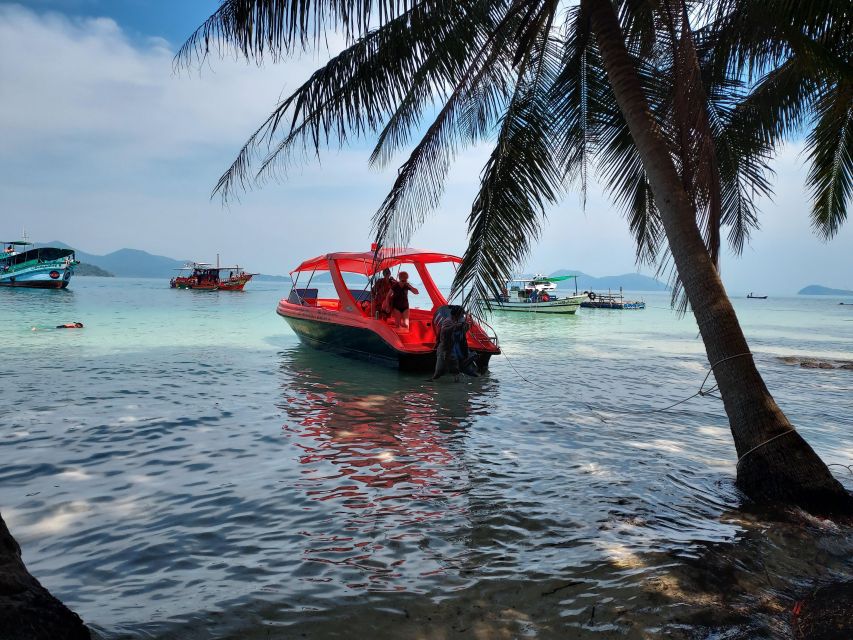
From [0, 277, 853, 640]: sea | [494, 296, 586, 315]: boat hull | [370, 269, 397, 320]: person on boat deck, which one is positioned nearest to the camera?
[0, 277, 853, 640]: sea

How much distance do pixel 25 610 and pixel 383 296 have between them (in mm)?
11389

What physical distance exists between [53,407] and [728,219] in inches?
402

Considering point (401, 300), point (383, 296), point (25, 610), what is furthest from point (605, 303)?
point (25, 610)

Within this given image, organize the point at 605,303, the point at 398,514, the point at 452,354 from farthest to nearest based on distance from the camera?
the point at 605,303 → the point at 452,354 → the point at 398,514

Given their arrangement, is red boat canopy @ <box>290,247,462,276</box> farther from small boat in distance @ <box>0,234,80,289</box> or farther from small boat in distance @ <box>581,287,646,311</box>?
small boat in distance @ <box>0,234,80,289</box>

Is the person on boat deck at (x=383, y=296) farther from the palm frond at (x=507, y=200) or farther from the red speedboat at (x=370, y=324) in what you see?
the palm frond at (x=507, y=200)

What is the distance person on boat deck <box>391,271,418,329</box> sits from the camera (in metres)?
13.2

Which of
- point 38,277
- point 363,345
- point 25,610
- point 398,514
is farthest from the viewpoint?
point 38,277

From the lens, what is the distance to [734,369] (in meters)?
4.72

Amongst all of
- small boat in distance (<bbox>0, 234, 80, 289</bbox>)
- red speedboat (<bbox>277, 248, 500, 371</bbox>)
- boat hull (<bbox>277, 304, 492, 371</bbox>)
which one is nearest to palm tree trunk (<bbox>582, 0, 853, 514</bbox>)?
red speedboat (<bbox>277, 248, 500, 371</bbox>)

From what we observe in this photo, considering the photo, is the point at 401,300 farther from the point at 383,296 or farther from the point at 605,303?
the point at 605,303

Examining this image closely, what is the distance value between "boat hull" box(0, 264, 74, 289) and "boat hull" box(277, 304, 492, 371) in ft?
162

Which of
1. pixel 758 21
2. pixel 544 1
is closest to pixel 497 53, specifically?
pixel 544 1

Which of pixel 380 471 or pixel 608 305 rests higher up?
pixel 608 305
